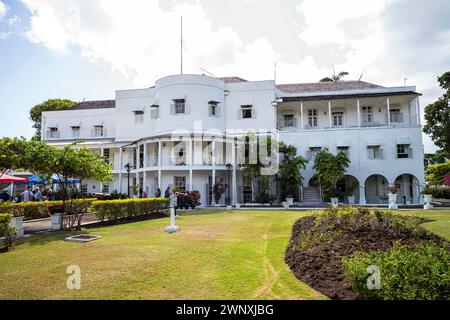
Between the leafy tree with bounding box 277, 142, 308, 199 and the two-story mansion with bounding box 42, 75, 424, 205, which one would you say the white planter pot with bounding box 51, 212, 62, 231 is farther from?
the leafy tree with bounding box 277, 142, 308, 199

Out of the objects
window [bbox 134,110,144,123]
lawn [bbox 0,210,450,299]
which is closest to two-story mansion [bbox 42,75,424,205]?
window [bbox 134,110,144,123]

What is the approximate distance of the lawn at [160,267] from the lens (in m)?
4.91

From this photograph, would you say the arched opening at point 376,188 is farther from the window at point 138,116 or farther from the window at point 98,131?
the window at point 98,131

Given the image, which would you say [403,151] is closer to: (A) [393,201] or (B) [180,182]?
(A) [393,201]

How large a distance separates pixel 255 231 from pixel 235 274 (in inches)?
197

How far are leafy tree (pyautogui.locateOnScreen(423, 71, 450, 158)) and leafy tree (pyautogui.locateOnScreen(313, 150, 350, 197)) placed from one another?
13925mm

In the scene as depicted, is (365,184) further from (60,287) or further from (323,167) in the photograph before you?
(60,287)

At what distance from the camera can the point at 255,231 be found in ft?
35.0

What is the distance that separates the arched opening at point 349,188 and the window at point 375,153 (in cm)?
230

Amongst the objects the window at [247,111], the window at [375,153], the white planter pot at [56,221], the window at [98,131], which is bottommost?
the white planter pot at [56,221]

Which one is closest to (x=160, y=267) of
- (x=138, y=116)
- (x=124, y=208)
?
(x=124, y=208)

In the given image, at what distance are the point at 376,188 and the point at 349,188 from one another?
3533mm

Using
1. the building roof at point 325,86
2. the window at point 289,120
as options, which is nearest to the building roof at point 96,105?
the window at point 289,120
